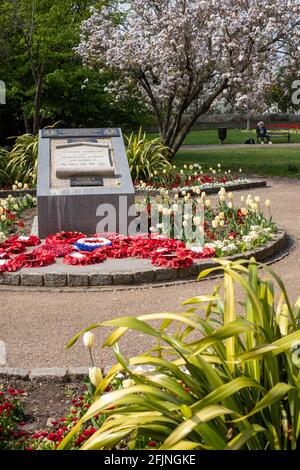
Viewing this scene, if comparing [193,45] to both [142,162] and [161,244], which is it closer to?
[142,162]

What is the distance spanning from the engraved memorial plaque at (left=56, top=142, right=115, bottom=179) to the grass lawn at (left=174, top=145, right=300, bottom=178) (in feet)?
28.1

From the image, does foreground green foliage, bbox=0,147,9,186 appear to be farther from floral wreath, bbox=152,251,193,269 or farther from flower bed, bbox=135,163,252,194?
floral wreath, bbox=152,251,193,269

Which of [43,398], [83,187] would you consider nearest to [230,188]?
[83,187]

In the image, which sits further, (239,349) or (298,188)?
(298,188)

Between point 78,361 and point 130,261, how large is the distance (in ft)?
9.82

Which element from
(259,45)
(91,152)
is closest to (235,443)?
(91,152)

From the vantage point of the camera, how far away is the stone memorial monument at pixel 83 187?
9.38 m

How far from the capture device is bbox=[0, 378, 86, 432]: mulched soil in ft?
13.3

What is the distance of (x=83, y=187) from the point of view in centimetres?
961

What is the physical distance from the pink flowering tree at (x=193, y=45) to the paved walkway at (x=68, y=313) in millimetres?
10586

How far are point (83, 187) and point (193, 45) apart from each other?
9.69 m

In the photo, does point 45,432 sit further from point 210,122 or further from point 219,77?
point 210,122

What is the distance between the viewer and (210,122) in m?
49.8

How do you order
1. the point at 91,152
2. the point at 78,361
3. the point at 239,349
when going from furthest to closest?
the point at 91,152
the point at 78,361
the point at 239,349
